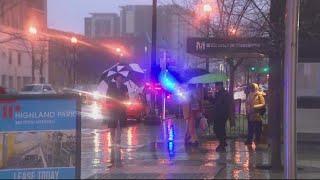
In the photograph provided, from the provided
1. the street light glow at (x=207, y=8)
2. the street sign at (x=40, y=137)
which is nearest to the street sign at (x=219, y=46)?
the street sign at (x=40, y=137)

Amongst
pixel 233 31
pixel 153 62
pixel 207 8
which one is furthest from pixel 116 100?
pixel 153 62

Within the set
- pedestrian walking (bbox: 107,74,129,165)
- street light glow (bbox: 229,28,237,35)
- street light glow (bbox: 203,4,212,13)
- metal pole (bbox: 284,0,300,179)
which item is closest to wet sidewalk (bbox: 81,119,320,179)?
pedestrian walking (bbox: 107,74,129,165)

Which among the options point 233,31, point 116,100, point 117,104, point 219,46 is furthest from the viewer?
point 233,31

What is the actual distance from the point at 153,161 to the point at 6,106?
4324mm

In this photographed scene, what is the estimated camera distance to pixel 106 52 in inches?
4338

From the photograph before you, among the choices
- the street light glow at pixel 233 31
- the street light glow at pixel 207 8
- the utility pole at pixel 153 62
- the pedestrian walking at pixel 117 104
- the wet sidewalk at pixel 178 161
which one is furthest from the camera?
the utility pole at pixel 153 62

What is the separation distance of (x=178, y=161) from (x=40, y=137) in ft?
13.7

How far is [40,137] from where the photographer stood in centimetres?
1034

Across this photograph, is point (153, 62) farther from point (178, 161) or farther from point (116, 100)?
point (178, 161)

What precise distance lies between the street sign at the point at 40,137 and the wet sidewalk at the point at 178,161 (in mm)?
1193

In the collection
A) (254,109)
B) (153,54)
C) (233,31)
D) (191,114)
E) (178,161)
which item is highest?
(233,31)

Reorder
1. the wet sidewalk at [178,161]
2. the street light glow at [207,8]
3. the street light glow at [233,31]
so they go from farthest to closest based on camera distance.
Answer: the street light glow at [207,8] → the street light glow at [233,31] → the wet sidewalk at [178,161]

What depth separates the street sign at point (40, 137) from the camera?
1027 cm

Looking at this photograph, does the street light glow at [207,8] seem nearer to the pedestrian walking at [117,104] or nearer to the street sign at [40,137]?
the pedestrian walking at [117,104]
